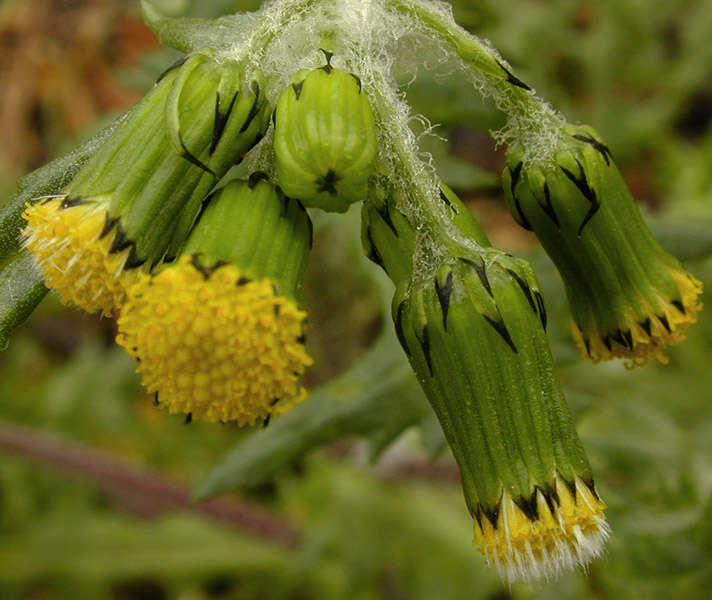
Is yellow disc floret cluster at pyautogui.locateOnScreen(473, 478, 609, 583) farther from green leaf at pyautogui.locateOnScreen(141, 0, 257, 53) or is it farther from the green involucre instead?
green leaf at pyautogui.locateOnScreen(141, 0, 257, 53)

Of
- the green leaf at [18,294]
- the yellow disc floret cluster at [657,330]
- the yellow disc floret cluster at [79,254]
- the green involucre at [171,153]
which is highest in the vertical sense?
the green involucre at [171,153]

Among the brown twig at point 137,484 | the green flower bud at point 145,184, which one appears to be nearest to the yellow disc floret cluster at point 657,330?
the green flower bud at point 145,184

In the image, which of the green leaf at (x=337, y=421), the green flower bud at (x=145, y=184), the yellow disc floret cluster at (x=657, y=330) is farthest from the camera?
the green leaf at (x=337, y=421)

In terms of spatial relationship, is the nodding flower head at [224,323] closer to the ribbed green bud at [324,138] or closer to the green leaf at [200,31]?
the ribbed green bud at [324,138]

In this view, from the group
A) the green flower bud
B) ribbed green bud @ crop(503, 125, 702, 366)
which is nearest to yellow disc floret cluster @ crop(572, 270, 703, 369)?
ribbed green bud @ crop(503, 125, 702, 366)

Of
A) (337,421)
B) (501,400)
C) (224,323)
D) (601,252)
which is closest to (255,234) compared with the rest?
(224,323)

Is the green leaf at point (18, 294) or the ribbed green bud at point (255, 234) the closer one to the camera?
the ribbed green bud at point (255, 234)

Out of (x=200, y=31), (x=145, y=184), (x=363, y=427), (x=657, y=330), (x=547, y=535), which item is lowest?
(x=363, y=427)

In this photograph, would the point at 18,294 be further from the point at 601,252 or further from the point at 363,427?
the point at 601,252
